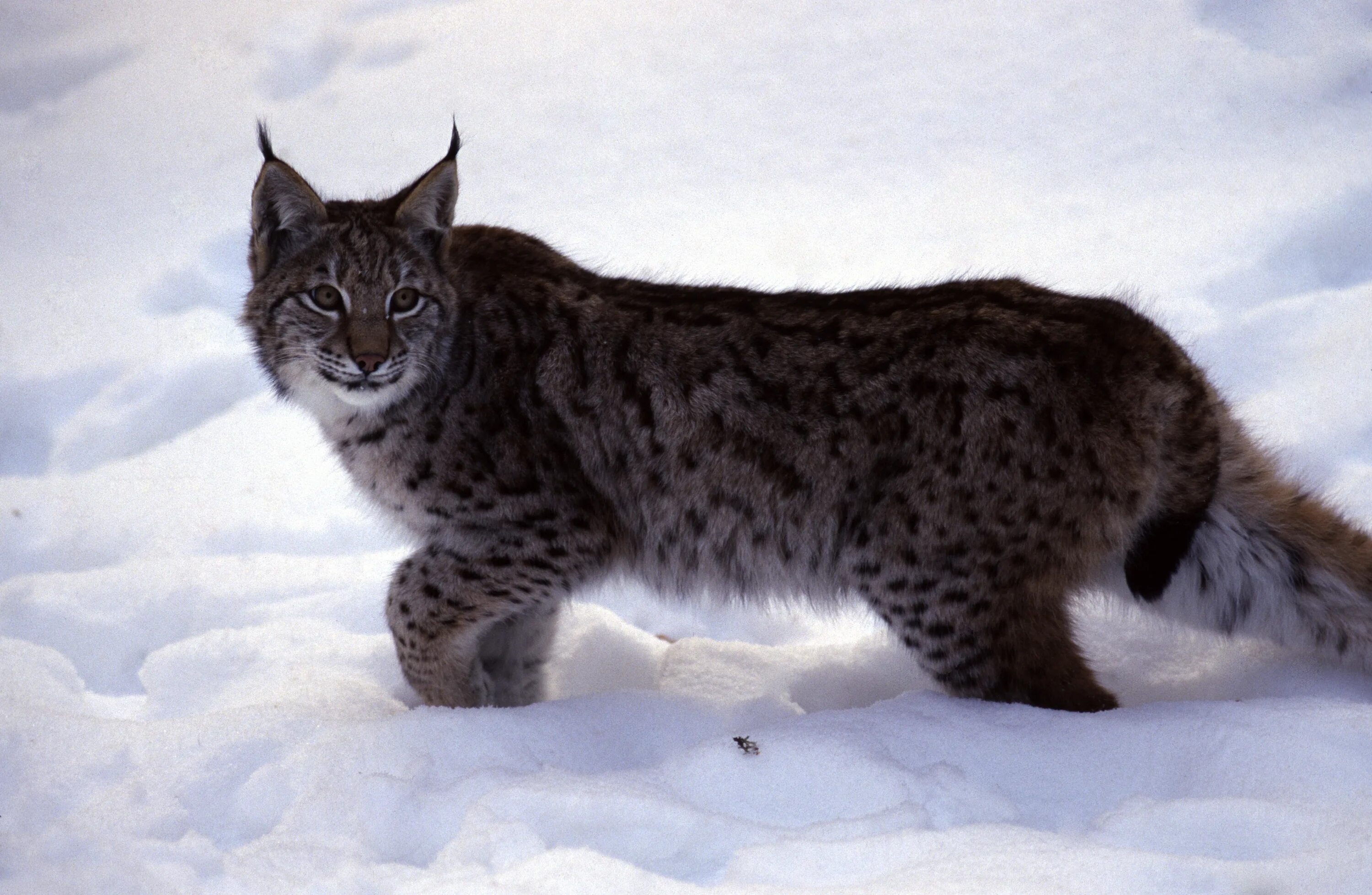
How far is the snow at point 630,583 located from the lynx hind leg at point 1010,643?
0.16 m

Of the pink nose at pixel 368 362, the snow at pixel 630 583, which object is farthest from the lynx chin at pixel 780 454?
the snow at pixel 630 583

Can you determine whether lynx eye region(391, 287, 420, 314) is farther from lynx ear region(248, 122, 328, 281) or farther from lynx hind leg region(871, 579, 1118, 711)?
lynx hind leg region(871, 579, 1118, 711)

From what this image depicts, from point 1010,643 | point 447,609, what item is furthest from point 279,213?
point 1010,643

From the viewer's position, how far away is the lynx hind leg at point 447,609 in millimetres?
3586

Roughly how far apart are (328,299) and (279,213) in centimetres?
28

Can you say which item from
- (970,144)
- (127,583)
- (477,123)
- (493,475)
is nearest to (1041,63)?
(970,144)

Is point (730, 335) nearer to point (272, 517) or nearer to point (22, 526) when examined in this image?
point (272, 517)

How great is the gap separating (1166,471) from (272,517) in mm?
3289

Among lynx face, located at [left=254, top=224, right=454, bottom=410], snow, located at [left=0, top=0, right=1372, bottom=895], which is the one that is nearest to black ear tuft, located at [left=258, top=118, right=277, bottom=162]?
lynx face, located at [left=254, top=224, right=454, bottom=410]

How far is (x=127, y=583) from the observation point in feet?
14.5

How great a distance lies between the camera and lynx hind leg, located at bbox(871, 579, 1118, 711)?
3.28m

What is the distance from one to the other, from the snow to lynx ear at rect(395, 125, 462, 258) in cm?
89

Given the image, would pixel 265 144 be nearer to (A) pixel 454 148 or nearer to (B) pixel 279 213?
(B) pixel 279 213

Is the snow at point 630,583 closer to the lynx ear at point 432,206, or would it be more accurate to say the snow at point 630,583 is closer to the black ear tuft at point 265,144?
the lynx ear at point 432,206
